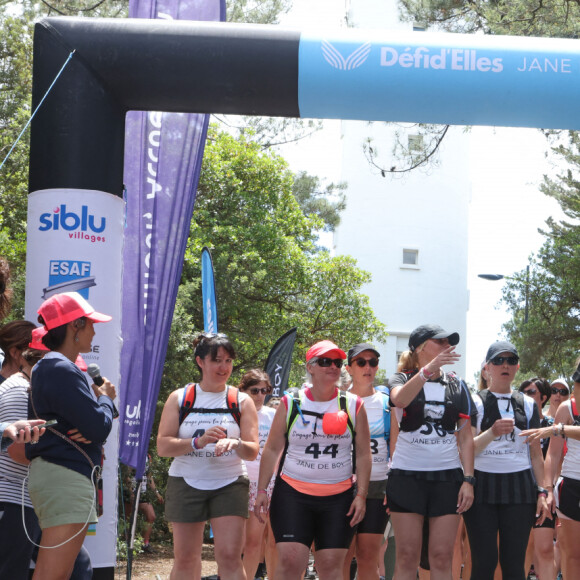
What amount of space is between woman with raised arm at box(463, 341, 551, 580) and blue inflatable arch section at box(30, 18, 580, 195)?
6.23 ft

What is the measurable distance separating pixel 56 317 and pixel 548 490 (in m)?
4.11

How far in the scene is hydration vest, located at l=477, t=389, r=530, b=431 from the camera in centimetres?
682

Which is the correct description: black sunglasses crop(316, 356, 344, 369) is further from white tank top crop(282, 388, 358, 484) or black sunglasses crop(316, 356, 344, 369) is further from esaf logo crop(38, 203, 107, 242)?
esaf logo crop(38, 203, 107, 242)

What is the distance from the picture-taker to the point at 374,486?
23.3ft

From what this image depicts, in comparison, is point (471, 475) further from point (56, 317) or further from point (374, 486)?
point (56, 317)

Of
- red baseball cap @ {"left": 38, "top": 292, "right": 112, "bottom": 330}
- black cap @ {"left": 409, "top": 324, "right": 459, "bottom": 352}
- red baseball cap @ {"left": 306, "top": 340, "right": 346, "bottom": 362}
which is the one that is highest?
red baseball cap @ {"left": 38, "top": 292, "right": 112, "bottom": 330}

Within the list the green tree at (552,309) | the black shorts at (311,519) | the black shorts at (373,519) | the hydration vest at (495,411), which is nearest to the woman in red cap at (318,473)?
the black shorts at (311,519)

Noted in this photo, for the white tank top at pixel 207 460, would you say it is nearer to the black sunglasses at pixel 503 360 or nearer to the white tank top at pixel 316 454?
the white tank top at pixel 316 454

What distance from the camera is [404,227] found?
4191 centimetres

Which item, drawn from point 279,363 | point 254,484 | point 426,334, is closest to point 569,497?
point 426,334

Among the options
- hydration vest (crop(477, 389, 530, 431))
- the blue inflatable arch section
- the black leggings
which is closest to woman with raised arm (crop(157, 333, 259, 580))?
the blue inflatable arch section

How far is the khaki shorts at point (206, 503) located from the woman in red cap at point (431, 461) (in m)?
1.06

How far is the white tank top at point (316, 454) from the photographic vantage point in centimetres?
615

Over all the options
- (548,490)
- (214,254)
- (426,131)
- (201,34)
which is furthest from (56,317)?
(214,254)
